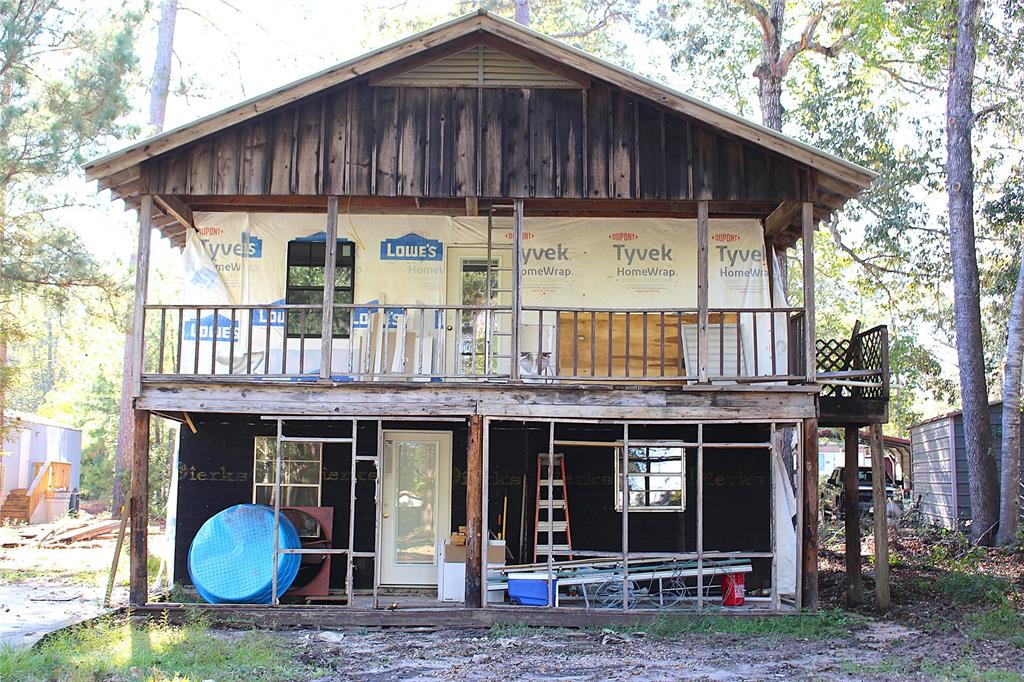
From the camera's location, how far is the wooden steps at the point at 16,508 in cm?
2669

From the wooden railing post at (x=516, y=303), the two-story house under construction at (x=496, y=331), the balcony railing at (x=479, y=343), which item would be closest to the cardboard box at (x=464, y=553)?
the two-story house under construction at (x=496, y=331)

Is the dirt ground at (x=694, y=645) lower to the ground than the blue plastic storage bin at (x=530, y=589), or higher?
lower

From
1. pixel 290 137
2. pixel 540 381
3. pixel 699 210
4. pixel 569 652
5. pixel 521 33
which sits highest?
pixel 521 33

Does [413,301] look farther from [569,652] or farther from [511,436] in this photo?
[569,652]

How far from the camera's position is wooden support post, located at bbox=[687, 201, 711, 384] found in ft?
41.1

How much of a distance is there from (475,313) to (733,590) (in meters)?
5.11

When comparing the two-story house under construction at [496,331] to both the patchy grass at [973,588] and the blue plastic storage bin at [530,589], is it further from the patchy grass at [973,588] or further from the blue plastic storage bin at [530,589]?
the patchy grass at [973,588]

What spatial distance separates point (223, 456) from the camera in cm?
1465

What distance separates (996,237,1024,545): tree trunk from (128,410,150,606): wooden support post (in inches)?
543

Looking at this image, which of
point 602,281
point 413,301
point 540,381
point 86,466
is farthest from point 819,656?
point 86,466

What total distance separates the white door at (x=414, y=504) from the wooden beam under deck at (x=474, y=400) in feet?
6.91

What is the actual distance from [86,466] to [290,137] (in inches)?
1102

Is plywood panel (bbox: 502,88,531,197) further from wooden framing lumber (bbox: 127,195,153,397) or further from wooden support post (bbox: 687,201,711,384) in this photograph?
wooden framing lumber (bbox: 127,195,153,397)

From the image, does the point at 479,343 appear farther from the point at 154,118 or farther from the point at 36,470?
the point at 36,470
